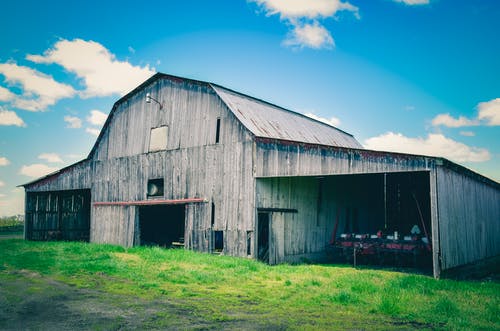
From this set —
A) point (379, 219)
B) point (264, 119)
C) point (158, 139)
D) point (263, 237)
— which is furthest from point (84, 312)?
point (379, 219)

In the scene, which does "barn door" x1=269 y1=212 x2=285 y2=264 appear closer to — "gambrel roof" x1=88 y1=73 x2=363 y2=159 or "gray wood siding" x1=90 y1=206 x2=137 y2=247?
"gambrel roof" x1=88 y1=73 x2=363 y2=159

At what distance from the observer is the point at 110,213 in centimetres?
2250

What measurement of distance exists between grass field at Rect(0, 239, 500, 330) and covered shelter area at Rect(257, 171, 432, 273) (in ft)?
6.71

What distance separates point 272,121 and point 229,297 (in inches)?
502

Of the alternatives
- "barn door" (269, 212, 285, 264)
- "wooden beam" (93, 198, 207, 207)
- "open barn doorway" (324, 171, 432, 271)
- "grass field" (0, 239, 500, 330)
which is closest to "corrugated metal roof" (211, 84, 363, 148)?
"open barn doorway" (324, 171, 432, 271)

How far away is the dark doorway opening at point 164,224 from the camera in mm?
23381

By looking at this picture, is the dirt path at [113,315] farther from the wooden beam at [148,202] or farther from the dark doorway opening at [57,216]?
the dark doorway opening at [57,216]

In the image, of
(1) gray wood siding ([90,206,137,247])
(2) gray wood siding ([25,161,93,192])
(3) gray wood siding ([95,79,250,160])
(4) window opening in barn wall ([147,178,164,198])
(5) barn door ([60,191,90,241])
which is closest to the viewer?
(3) gray wood siding ([95,79,250,160])

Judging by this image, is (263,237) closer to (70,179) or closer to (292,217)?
(292,217)

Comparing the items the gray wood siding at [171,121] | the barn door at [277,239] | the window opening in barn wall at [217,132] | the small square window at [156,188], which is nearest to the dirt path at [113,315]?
the barn door at [277,239]

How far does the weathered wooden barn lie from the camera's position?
1445cm

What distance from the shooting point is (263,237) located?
17688 millimetres

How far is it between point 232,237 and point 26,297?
28.7 feet

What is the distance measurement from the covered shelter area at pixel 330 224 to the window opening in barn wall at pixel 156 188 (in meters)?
6.15
